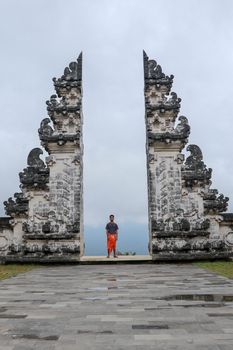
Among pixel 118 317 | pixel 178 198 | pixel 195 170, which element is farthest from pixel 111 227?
pixel 118 317

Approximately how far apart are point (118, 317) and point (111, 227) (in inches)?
550

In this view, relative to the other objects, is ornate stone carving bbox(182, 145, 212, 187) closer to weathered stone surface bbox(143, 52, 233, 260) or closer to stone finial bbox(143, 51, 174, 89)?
weathered stone surface bbox(143, 52, 233, 260)

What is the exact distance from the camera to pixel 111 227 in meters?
19.9

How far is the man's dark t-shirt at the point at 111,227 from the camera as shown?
19844 millimetres

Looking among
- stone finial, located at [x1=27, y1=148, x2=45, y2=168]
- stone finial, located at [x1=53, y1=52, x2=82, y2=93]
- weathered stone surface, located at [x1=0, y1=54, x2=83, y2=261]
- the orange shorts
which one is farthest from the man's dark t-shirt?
stone finial, located at [x1=53, y1=52, x2=82, y2=93]

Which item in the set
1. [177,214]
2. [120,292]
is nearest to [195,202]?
[177,214]

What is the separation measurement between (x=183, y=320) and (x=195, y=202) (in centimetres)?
1344

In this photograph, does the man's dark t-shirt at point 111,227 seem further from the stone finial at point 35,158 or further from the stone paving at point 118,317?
the stone paving at point 118,317

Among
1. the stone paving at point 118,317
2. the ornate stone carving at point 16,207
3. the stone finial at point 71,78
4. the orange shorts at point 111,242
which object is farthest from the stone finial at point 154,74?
the stone paving at point 118,317

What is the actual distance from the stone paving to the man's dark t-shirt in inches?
392

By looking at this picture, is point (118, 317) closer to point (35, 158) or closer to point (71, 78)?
point (35, 158)

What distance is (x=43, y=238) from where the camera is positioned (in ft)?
60.0

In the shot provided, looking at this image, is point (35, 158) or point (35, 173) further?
point (35, 158)

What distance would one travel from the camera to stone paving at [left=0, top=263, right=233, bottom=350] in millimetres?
4582
